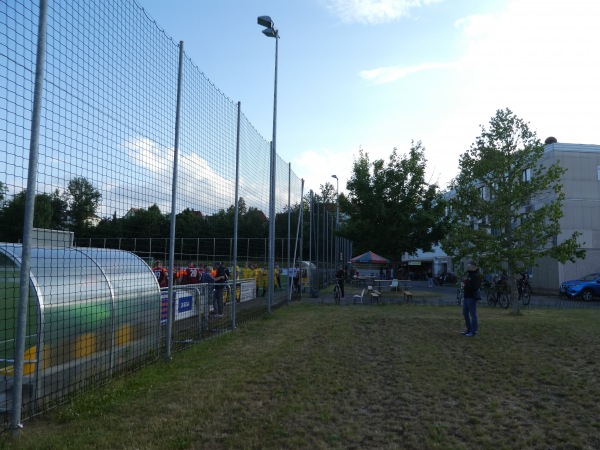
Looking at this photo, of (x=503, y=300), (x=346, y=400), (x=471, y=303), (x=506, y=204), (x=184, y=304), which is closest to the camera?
(x=346, y=400)

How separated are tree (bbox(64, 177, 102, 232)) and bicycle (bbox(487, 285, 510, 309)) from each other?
56.0ft

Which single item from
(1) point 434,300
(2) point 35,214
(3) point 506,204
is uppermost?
(3) point 506,204

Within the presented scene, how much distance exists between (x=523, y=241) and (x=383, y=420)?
1393 centimetres

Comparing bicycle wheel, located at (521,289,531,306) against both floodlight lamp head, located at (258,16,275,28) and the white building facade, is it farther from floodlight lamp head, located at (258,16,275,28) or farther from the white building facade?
floodlight lamp head, located at (258,16,275,28)

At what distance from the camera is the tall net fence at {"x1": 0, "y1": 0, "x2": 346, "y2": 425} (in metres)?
5.24

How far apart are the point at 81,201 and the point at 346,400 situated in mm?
3703

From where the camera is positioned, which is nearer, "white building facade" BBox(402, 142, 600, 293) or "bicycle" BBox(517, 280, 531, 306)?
"bicycle" BBox(517, 280, 531, 306)

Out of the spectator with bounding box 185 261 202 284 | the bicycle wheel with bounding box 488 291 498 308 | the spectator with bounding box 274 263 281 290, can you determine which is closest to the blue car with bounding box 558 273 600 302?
the bicycle wheel with bounding box 488 291 498 308

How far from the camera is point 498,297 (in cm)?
2016

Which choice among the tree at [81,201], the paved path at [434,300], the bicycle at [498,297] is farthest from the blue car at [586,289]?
the tree at [81,201]

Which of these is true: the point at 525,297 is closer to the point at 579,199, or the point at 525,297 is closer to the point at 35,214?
the point at 579,199

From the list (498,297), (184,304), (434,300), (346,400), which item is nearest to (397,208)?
(434,300)

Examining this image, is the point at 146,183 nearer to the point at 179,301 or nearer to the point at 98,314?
the point at 98,314

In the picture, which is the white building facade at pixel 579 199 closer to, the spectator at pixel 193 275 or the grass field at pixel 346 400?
the spectator at pixel 193 275
